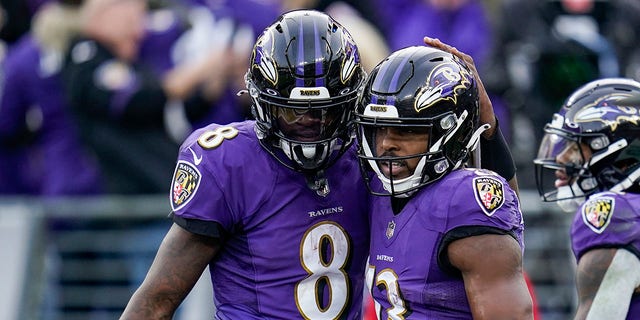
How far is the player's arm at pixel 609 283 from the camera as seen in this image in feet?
14.1

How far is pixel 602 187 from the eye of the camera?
468cm

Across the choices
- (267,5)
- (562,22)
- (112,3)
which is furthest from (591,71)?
(112,3)

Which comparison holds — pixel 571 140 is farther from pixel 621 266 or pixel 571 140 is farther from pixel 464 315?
pixel 464 315

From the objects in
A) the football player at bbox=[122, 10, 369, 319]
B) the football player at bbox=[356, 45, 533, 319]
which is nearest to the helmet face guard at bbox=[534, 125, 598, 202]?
the football player at bbox=[356, 45, 533, 319]

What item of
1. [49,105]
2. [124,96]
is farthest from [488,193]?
[49,105]

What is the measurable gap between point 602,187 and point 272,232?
3.89 feet

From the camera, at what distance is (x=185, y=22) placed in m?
8.21

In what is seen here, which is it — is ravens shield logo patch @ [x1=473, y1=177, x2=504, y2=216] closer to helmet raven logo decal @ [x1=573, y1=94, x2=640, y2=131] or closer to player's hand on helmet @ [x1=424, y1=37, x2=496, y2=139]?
player's hand on helmet @ [x1=424, y1=37, x2=496, y2=139]

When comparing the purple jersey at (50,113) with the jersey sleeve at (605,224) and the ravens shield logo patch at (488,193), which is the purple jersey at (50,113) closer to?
the jersey sleeve at (605,224)

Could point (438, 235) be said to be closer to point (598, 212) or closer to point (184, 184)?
point (598, 212)

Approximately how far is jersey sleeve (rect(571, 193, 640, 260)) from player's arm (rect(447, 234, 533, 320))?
0.54m

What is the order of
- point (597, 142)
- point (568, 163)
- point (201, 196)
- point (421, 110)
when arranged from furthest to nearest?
1. point (568, 163)
2. point (597, 142)
3. point (201, 196)
4. point (421, 110)

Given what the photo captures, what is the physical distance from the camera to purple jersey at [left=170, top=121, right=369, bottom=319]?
4363 millimetres

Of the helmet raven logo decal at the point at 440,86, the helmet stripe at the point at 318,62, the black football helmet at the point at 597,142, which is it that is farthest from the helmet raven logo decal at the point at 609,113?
the helmet stripe at the point at 318,62
